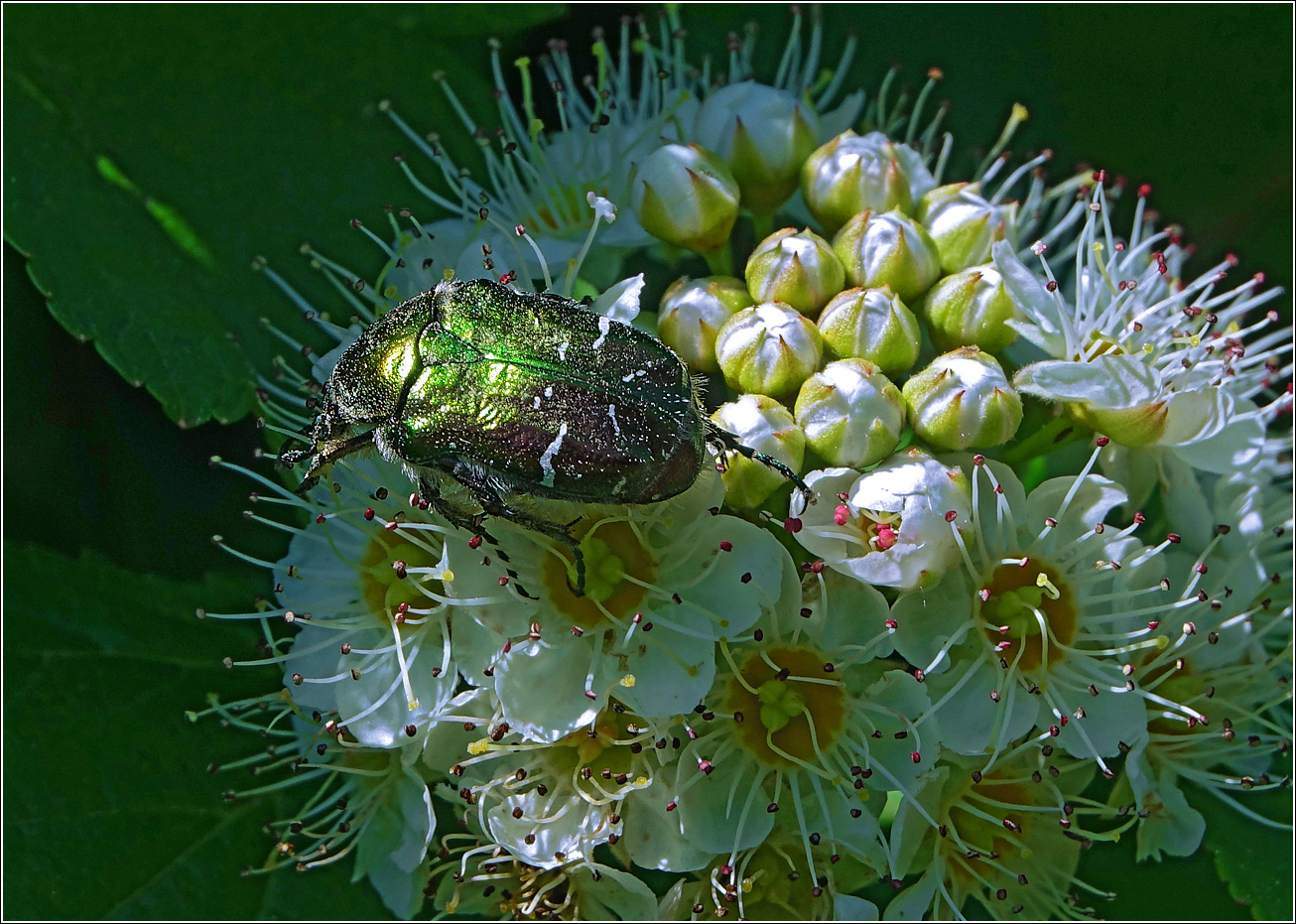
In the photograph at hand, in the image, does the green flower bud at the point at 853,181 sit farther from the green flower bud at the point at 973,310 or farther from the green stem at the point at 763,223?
the green flower bud at the point at 973,310

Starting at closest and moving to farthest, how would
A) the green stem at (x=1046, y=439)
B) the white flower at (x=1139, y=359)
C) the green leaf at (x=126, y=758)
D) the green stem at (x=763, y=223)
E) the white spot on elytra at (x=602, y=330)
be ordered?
the white spot on elytra at (x=602, y=330) < the white flower at (x=1139, y=359) < the green stem at (x=1046, y=439) < the green leaf at (x=126, y=758) < the green stem at (x=763, y=223)

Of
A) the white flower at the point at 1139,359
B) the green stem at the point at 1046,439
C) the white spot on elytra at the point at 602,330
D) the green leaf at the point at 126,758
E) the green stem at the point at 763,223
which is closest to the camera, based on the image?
the white spot on elytra at the point at 602,330

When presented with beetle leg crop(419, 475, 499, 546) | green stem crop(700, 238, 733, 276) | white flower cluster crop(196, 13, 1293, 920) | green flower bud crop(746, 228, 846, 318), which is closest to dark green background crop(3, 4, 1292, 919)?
white flower cluster crop(196, 13, 1293, 920)

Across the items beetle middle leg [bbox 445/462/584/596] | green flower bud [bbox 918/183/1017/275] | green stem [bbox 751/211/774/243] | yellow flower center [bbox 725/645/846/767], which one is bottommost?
yellow flower center [bbox 725/645/846/767]

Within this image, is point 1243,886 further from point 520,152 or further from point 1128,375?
point 520,152

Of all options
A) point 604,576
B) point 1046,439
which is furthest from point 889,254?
point 604,576

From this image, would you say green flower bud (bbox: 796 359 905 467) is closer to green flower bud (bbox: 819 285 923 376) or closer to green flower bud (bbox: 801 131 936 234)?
green flower bud (bbox: 819 285 923 376)

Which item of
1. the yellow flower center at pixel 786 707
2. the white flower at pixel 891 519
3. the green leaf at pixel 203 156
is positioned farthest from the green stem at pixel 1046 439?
the green leaf at pixel 203 156
